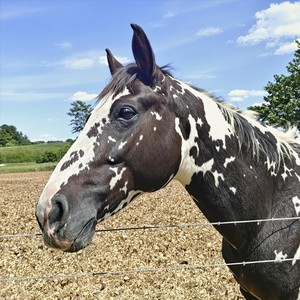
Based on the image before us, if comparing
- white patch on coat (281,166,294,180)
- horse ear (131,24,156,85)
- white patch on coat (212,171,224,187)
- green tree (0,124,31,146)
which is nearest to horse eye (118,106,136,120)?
horse ear (131,24,156,85)

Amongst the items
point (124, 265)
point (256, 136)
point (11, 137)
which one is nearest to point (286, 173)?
point (256, 136)

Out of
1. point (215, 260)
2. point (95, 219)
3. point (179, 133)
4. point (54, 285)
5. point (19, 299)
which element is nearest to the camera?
A: point (95, 219)

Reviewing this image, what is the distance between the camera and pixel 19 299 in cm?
621

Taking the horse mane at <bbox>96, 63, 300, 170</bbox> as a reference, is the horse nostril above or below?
below

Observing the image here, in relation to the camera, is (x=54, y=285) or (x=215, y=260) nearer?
(x=54, y=285)

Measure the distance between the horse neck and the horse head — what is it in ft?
0.51

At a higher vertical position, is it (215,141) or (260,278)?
(215,141)

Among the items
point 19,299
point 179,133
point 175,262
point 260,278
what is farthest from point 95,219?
point 175,262

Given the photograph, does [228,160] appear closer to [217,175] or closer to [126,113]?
[217,175]

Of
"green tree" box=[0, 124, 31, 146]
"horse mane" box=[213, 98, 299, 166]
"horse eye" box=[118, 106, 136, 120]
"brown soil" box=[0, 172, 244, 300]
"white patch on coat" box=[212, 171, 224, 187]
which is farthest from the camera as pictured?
"green tree" box=[0, 124, 31, 146]

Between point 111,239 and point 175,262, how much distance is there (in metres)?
2.20

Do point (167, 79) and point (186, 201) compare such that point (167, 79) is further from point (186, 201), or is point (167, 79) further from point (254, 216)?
point (186, 201)

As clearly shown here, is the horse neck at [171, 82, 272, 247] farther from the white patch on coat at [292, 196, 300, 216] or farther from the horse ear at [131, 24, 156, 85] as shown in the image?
the horse ear at [131, 24, 156, 85]

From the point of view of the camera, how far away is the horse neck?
2.67m
